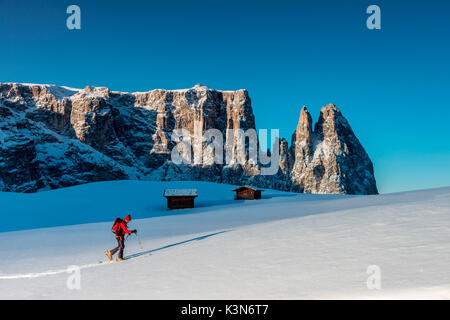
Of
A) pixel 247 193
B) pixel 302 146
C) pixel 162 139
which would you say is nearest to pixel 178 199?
pixel 247 193

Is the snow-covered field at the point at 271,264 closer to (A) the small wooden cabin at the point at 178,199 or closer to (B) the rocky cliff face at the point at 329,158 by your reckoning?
(A) the small wooden cabin at the point at 178,199

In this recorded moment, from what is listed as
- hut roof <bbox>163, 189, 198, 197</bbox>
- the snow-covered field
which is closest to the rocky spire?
hut roof <bbox>163, 189, 198, 197</bbox>

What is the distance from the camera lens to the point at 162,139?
17625cm

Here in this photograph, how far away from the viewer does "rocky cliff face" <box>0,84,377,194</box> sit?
470 feet

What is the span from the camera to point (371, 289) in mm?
6016

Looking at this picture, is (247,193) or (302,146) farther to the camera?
(302,146)

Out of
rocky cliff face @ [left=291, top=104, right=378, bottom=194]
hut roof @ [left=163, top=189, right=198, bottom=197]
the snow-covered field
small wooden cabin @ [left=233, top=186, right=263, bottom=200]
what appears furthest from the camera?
rocky cliff face @ [left=291, top=104, right=378, bottom=194]

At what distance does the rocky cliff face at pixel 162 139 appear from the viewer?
143375mm

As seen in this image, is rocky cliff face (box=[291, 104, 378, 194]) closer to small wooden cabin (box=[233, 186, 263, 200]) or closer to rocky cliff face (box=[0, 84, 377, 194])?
rocky cliff face (box=[0, 84, 377, 194])

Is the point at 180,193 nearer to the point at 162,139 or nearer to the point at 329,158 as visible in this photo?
the point at 162,139

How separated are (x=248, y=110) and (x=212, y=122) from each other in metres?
23.3

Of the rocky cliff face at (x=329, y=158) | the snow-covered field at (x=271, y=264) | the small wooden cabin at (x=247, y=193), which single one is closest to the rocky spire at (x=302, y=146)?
the rocky cliff face at (x=329, y=158)

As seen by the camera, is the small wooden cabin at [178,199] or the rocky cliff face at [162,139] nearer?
the small wooden cabin at [178,199]

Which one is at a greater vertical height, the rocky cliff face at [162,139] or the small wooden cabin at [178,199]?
the rocky cliff face at [162,139]
